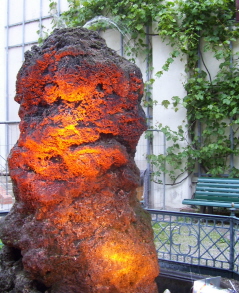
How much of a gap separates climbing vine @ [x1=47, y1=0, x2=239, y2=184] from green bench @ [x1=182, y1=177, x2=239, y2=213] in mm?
428

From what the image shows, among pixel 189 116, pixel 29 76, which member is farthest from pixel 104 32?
pixel 29 76

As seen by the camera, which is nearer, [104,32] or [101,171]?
[101,171]

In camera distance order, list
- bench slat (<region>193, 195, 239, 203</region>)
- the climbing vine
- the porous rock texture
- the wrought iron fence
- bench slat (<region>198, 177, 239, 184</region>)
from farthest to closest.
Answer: the climbing vine
bench slat (<region>198, 177, 239, 184</region>)
bench slat (<region>193, 195, 239, 203</region>)
the wrought iron fence
the porous rock texture

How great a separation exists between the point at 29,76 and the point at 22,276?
1189 mm

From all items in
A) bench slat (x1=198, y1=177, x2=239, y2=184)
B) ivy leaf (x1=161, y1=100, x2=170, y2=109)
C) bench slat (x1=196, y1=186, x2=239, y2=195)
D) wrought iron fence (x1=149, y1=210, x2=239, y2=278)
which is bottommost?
wrought iron fence (x1=149, y1=210, x2=239, y2=278)

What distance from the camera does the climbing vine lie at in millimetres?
6395

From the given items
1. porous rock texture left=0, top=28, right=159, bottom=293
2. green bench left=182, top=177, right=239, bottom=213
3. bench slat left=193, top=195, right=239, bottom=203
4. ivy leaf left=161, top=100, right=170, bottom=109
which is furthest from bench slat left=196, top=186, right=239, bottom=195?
porous rock texture left=0, top=28, right=159, bottom=293

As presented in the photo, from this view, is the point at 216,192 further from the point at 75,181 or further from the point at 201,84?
the point at 75,181

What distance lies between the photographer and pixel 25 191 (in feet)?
6.52

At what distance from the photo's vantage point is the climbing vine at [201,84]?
6.39 meters

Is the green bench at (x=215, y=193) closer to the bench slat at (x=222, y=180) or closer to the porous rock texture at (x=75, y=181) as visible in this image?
the bench slat at (x=222, y=180)

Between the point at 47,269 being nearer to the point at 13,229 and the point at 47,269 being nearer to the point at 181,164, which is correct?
the point at 13,229

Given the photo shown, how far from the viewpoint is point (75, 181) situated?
194 centimetres

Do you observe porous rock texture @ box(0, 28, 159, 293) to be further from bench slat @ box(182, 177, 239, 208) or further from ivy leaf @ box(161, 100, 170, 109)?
ivy leaf @ box(161, 100, 170, 109)
